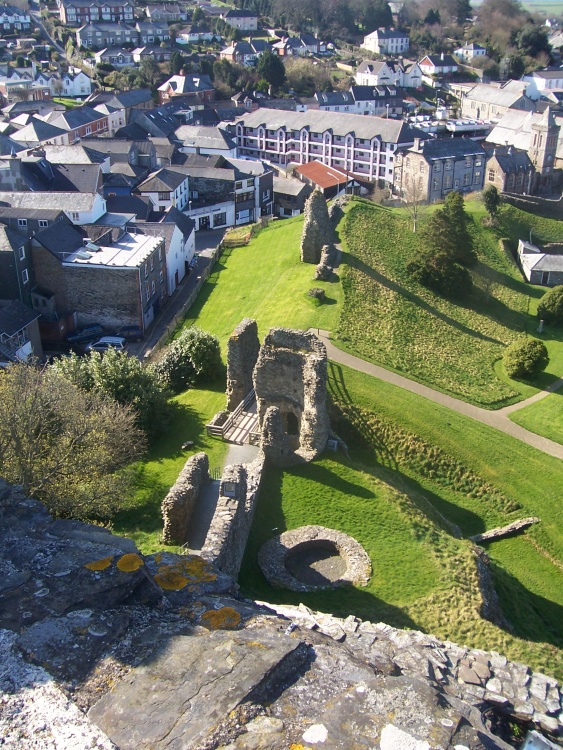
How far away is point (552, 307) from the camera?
1890 inches

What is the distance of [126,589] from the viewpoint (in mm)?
11078

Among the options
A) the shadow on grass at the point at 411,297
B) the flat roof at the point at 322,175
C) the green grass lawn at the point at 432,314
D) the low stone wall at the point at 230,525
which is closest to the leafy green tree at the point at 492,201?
the green grass lawn at the point at 432,314

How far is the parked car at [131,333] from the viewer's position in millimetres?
45844

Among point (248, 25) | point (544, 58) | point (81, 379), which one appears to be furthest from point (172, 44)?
point (81, 379)

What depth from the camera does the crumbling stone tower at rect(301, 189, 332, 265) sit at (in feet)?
154

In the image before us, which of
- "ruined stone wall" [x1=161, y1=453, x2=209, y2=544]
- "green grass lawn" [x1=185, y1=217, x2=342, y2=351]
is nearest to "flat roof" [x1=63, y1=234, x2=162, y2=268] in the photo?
"green grass lawn" [x1=185, y1=217, x2=342, y2=351]

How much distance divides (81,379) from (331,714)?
2293 centimetres

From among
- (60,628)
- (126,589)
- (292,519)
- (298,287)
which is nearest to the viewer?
(60,628)

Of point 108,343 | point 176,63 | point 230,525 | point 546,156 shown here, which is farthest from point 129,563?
point 176,63

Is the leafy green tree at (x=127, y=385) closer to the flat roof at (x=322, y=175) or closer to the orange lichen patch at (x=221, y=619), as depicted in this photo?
the orange lichen patch at (x=221, y=619)

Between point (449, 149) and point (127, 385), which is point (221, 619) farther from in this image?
point (449, 149)

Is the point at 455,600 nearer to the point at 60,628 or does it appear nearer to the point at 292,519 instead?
the point at 292,519

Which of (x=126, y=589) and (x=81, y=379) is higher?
(x=126, y=589)

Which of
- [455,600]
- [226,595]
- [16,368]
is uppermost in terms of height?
[226,595]
